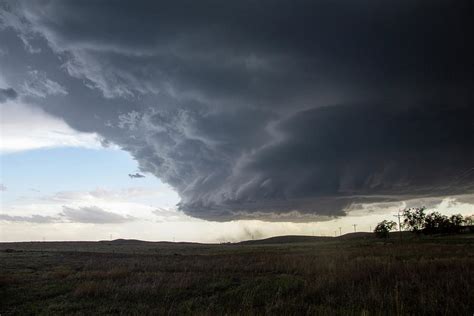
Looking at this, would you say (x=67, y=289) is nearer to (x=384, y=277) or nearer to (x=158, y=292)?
(x=158, y=292)

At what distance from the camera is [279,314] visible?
10641 millimetres

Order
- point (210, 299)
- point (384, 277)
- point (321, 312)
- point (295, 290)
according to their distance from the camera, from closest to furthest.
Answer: point (321, 312), point (210, 299), point (295, 290), point (384, 277)

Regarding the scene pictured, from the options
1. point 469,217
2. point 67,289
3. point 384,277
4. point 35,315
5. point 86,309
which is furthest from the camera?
point 469,217

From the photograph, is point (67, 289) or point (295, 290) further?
point (67, 289)

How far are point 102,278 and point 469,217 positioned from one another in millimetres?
181953

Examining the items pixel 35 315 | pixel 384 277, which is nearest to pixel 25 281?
pixel 35 315

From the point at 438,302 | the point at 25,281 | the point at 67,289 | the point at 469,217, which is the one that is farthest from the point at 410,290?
the point at 469,217

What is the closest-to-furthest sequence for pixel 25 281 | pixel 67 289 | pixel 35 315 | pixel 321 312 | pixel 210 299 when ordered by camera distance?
1. pixel 321 312
2. pixel 35 315
3. pixel 210 299
4. pixel 67 289
5. pixel 25 281

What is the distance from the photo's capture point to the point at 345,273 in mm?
18109

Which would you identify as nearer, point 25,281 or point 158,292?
point 158,292

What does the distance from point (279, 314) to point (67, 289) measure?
12.4 m

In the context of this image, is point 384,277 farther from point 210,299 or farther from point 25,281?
point 25,281

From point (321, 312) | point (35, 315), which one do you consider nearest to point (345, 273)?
point (321, 312)

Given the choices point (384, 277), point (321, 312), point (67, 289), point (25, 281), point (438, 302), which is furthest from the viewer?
point (25, 281)
